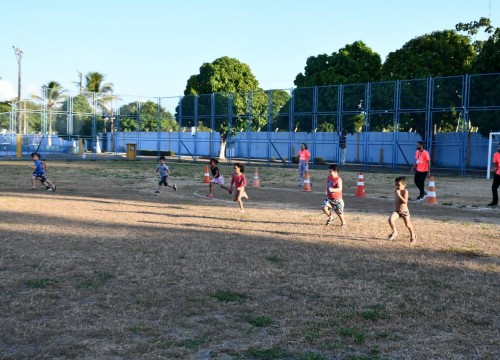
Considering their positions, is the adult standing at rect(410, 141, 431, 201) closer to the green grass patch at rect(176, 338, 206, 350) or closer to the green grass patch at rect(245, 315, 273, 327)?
the green grass patch at rect(245, 315, 273, 327)

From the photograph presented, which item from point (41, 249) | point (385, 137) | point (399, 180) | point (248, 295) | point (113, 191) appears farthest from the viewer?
point (385, 137)

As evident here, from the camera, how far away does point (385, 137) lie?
4675cm

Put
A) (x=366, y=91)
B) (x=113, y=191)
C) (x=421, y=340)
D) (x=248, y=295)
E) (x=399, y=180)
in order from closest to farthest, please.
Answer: (x=421, y=340)
(x=248, y=295)
(x=399, y=180)
(x=113, y=191)
(x=366, y=91)

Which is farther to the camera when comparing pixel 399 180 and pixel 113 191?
pixel 113 191

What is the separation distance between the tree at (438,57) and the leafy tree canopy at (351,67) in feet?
14.1

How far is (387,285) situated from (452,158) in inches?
1344

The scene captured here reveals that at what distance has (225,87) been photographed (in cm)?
5372

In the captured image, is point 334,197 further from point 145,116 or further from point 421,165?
point 145,116

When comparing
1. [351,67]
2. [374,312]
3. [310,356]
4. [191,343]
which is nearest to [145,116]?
[351,67]

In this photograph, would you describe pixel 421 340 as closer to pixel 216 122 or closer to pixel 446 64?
pixel 446 64

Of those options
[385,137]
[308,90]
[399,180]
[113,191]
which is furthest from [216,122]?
[399,180]

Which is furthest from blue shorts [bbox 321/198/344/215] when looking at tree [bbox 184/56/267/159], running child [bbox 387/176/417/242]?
tree [bbox 184/56/267/159]

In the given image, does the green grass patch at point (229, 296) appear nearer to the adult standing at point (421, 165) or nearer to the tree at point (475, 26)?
the adult standing at point (421, 165)

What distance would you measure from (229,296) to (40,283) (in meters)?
2.34
